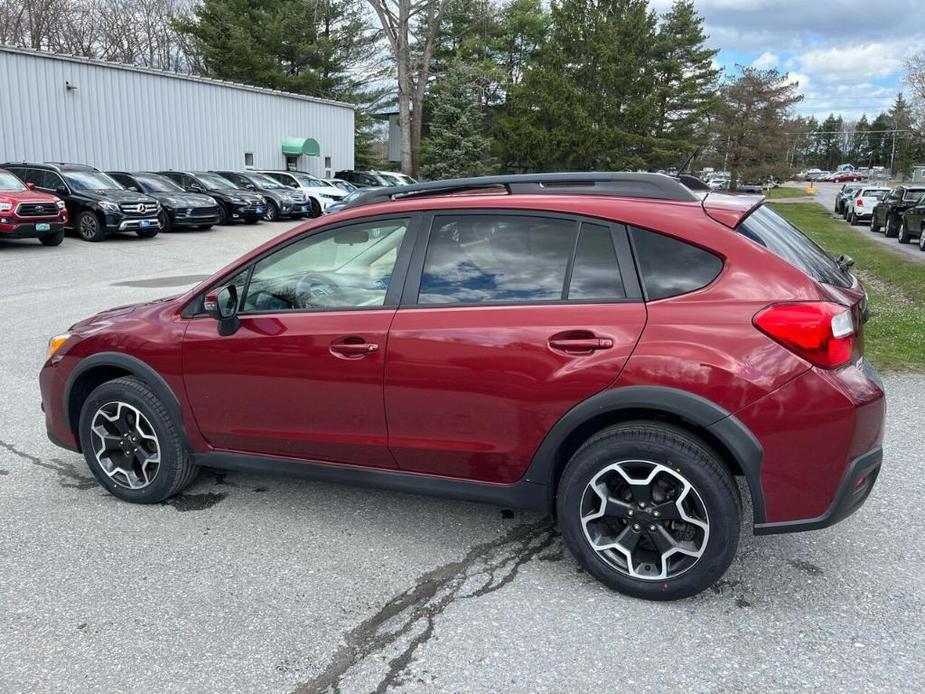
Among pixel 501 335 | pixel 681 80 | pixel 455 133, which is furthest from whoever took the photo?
pixel 681 80

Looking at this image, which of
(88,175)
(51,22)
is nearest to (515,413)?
(88,175)

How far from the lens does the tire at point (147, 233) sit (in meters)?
18.2

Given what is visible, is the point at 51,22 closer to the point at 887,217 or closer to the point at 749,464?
the point at 887,217

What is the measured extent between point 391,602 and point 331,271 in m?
1.58

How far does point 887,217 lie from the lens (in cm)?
2578

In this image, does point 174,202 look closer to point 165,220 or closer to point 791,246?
point 165,220

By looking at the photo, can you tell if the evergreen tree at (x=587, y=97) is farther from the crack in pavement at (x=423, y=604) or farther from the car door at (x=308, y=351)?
the crack in pavement at (x=423, y=604)

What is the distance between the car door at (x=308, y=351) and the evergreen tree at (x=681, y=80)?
47.2 metres

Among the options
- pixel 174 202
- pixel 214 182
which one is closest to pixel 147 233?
pixel 174 202

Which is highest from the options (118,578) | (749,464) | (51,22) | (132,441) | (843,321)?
(51,22)

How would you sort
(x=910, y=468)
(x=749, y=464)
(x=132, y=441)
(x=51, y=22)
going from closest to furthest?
(x=749, y=464) < (x=132, y=441) < (x=910, y=468) < (x=51, y=22)

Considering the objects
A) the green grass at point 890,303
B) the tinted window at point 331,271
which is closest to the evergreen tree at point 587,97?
the green grass at point 890,303

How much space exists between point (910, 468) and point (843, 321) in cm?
221

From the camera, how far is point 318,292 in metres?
3.65
